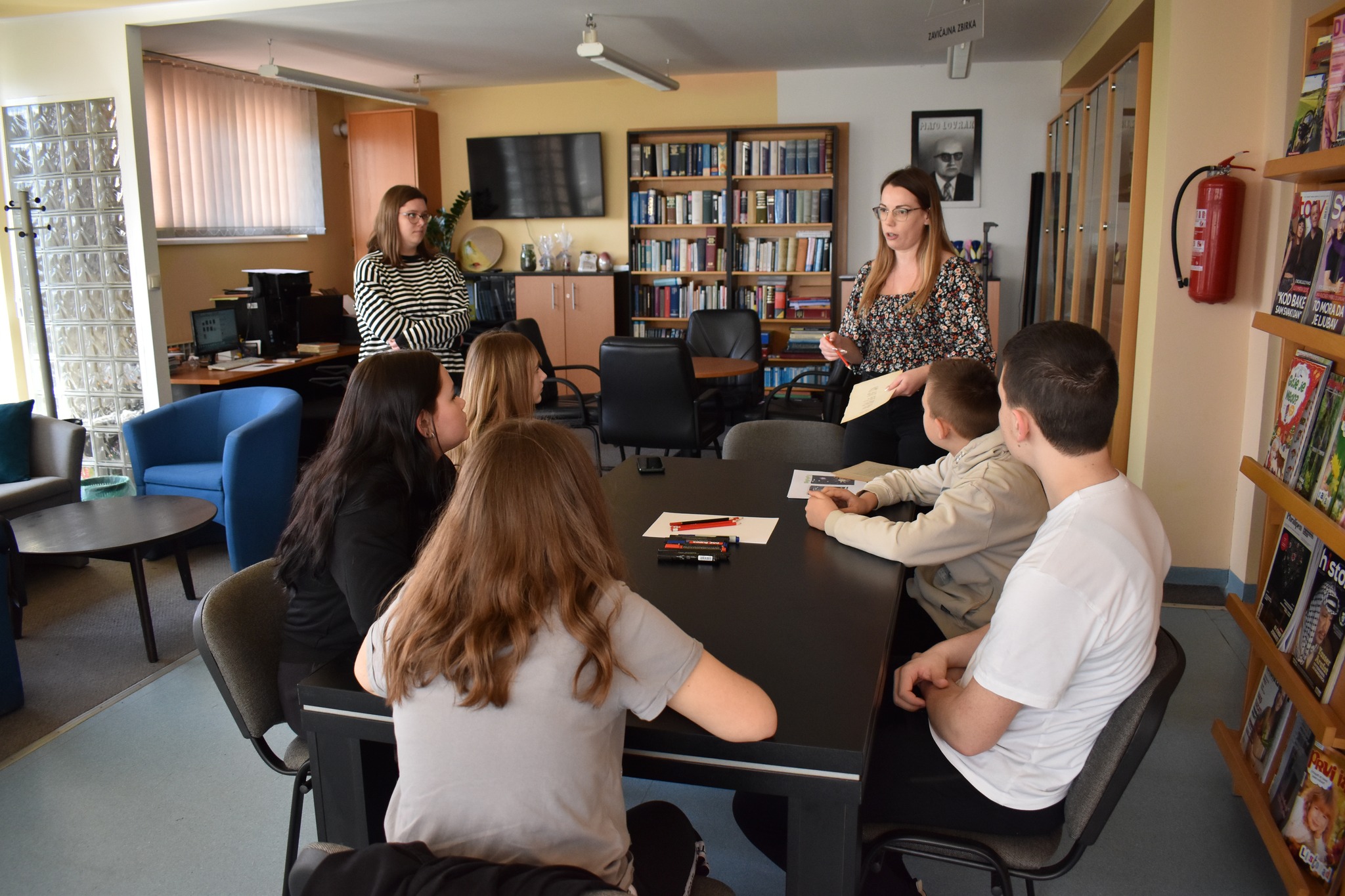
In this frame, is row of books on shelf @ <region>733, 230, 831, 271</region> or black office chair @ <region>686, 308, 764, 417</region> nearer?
black office chair @ <region>686, 308, 764, 417</region>

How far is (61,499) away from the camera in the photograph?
4199mm

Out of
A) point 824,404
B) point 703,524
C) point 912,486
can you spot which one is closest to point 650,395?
point 824,404

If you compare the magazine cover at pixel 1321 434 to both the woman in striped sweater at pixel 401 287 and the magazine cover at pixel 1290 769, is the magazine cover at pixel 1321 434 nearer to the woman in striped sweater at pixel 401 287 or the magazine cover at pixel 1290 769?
the magazine cover at pixel 1290 769

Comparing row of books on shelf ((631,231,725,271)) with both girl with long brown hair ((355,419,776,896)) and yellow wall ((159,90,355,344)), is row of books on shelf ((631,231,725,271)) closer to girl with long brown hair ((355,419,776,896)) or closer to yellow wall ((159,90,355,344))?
yellow wall ((159,90,355,344))

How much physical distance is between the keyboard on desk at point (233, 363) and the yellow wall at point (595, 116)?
9.47ft

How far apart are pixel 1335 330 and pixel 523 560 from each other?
1653 mm

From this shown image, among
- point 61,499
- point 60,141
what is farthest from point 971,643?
point 60,141

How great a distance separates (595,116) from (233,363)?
3.66 metres

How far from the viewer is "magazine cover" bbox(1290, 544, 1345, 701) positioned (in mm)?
1854

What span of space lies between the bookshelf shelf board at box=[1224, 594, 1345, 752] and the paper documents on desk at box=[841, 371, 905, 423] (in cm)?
98

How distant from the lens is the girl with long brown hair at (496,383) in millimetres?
2594

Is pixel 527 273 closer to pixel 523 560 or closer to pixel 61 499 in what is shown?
pixel 61 499

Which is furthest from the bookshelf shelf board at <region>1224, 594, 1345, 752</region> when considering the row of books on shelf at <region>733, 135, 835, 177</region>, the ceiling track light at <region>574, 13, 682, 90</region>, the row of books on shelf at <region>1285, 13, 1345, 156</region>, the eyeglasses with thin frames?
the row of books on shelf at <region>733, 135, 835, 177</region>

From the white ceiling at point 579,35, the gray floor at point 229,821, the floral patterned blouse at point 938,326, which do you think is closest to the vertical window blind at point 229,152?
the white ceiling at point 579,35
